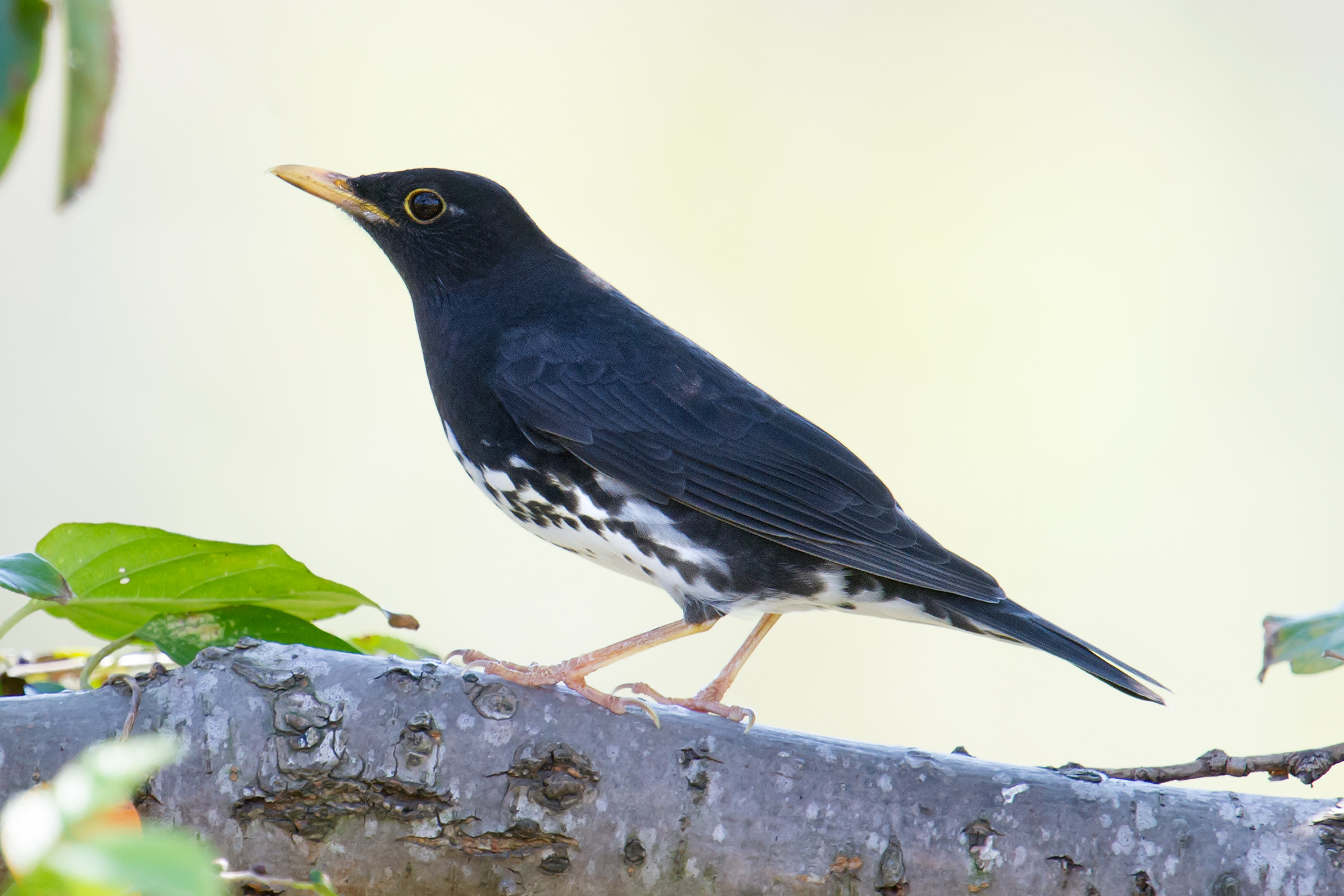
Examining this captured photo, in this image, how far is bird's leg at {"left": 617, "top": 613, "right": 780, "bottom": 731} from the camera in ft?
9.63

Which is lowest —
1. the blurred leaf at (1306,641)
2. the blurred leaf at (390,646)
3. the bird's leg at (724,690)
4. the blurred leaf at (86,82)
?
the blurred leaf at (390,646)

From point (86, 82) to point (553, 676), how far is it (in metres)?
2.23

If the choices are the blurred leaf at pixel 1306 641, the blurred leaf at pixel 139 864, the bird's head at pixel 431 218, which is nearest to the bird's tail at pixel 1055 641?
the blurred leaf at pixel 1306 641

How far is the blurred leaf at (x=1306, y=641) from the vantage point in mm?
2217

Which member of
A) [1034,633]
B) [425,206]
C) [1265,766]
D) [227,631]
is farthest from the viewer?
[425,206]

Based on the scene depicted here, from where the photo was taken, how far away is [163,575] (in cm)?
264

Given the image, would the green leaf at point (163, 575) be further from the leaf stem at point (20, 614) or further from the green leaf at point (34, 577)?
the green leaf at point (34, 577)

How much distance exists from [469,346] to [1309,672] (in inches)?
110

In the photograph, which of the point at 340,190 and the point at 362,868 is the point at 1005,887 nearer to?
the point at 362,868

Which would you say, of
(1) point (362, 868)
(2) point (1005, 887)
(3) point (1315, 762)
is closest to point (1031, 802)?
(2) point (1005, 887)

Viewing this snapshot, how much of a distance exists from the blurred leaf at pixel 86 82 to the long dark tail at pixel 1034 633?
9.40 ft

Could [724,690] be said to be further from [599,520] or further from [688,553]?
[599,520]

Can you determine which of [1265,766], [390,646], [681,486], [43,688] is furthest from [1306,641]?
[43,688]

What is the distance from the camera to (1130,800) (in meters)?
2.35
